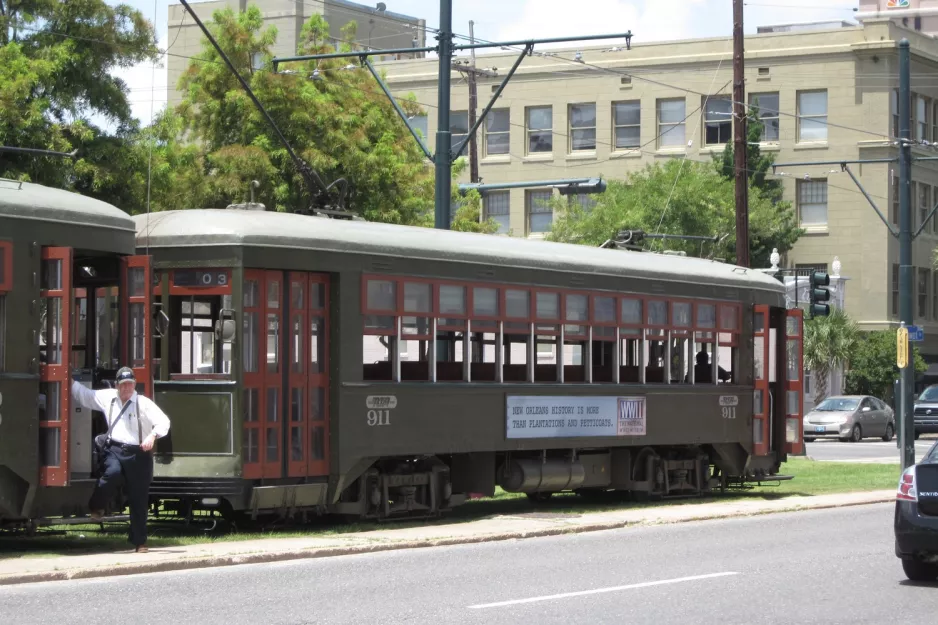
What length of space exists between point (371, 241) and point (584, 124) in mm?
51159

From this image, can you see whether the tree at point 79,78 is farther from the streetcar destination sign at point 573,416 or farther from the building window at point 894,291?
the building window at point 894,291

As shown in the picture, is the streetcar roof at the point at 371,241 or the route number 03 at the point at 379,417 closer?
the streetcar roof at the point at 371,241

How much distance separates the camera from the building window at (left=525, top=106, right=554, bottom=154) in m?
68.2

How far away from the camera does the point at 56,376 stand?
554 inches

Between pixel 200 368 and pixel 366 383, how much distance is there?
70.1 inches

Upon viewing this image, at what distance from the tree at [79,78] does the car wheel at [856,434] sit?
25.2 meters

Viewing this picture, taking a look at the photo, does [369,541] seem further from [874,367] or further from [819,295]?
[874,367]

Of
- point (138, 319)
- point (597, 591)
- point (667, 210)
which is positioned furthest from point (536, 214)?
point (597, 591)

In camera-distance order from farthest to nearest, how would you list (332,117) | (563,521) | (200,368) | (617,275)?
(332,117), (617,275), (563,521), (200,368)

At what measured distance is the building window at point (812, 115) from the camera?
63.6 m

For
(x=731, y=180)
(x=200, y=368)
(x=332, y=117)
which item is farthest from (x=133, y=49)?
(x=731, y=180)

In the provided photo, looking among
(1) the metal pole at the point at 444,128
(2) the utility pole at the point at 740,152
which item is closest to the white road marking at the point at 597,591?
(1) the metal pole at the point at 444,128

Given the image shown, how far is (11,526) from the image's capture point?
14242 millimetres

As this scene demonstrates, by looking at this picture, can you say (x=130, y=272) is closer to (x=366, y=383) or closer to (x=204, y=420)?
(x=204, y=420)
